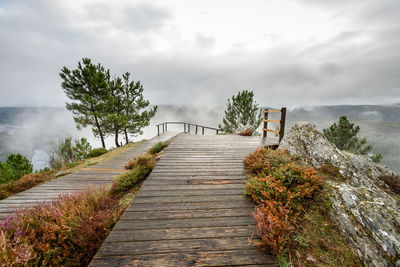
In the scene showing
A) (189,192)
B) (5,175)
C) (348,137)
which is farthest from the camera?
(348,137)

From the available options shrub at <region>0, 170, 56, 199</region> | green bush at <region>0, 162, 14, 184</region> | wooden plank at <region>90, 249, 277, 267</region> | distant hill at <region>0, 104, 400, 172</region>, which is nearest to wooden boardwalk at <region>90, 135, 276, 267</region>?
wooden plank at <region>90, 249, 277, 267</region>

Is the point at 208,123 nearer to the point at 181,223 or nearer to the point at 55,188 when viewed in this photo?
the point at 55,188

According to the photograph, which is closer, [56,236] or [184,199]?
[56,236]

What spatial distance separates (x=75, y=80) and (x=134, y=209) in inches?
730

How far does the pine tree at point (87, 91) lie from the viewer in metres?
15.1

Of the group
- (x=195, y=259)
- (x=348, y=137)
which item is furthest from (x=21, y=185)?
(x=348, y=137)

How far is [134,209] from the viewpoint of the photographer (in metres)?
2.73

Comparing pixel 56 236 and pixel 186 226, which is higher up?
pixel 186 226

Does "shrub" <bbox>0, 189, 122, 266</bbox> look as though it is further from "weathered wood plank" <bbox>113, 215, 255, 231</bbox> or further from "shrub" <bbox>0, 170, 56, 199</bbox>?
"shrub" <bbox>0, 170, 56, 199</bbox>

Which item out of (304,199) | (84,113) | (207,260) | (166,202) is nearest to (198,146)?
(166,202)

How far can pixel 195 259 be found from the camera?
1863 millimetres

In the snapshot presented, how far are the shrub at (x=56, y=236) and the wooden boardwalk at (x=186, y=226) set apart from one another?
0.39 metres

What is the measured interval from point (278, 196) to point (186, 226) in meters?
1.81

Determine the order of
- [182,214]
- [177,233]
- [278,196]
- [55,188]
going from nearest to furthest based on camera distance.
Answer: [177,233] → [182,214] → [278,196] → [55,188]
